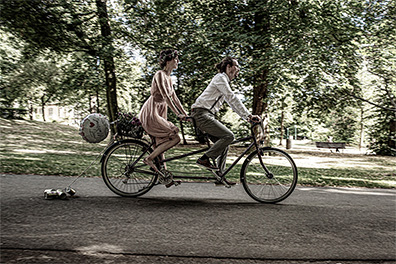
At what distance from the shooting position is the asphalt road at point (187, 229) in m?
2.89

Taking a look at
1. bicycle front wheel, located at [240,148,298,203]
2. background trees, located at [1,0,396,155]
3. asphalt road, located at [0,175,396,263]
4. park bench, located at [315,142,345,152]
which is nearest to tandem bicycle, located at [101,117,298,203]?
bicycle front wheel, located at [240,148,298,203]

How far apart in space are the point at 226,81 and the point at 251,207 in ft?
6.11

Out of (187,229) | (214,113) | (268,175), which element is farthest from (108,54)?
(187,229)

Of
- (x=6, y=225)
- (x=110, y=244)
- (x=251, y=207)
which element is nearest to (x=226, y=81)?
(x=251, y=207)

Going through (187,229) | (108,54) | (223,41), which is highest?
(223,41)

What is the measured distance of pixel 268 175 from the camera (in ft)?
15.9

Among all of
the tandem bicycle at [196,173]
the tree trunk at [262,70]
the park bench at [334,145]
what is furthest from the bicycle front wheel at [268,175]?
the park bench at [334,145]

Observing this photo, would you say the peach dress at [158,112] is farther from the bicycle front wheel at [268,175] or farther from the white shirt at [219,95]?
the bicycle front wheel at [268,175]

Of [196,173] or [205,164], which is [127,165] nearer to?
[196,173]

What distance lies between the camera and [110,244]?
119 inches

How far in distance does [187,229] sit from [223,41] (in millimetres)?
11234

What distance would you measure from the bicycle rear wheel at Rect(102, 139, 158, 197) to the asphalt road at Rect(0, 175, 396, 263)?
10.7 inches

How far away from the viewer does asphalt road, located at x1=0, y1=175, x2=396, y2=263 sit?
2.89 meters

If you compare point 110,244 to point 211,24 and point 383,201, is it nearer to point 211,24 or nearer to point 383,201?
point 383,201
